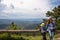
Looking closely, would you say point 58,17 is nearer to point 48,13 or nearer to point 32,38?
point 48,13

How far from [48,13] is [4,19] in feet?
13.4

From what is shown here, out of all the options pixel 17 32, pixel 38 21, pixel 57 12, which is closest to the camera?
pixel 17 32

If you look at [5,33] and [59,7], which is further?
[59,7]

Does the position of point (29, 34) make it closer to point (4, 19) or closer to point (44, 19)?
point (44, 19)

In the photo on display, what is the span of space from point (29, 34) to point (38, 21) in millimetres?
5747

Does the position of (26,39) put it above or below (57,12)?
below

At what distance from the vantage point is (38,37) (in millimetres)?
11914

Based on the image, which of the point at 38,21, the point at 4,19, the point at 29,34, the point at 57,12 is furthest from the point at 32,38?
the point at 4,19

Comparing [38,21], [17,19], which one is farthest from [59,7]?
[17,19]

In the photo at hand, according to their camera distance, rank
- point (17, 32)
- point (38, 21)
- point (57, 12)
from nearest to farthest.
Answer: point (17, 32)
point (57, 12)
point (38, 21)

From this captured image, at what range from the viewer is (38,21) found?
56.9 ft

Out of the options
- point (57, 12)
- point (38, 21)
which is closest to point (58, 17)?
point (57, 12)

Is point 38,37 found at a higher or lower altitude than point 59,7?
lower

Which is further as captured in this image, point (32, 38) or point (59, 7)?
point (59, 7)
